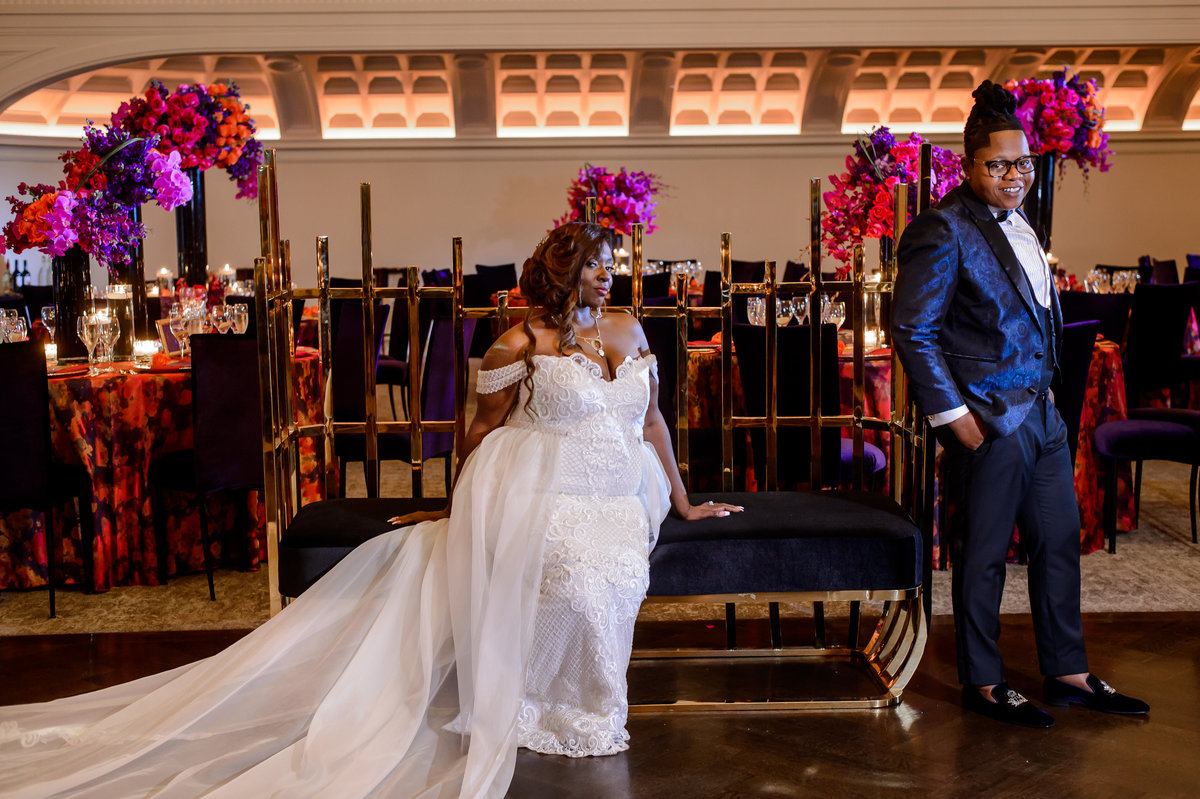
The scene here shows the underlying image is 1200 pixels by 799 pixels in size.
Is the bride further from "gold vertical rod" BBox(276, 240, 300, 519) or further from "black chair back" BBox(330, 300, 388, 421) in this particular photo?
"black chair back" BBox(330, 300, 388, 421)

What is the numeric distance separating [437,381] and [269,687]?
2.09 m

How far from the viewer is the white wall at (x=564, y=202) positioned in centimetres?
1251

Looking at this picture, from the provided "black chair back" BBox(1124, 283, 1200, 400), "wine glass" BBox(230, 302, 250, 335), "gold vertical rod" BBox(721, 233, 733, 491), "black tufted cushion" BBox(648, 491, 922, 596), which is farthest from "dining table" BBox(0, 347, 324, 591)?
"black chair back" BBox(1124, 283, 1200, 400)

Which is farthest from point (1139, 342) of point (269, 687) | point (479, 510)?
point (269, 687)

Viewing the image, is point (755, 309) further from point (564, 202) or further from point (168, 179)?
point (564, 202)

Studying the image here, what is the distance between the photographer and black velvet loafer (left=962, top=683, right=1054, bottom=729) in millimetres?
3289

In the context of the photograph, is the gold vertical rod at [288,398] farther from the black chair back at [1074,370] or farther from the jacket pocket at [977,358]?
the black chair back at [1074,370]

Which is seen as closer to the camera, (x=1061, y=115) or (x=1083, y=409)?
(x=1083, y=409)

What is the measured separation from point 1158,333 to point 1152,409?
62.3 inches

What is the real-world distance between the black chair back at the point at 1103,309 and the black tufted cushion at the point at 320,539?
4.52m

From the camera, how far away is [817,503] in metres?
3.64

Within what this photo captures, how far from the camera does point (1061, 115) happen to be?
656 cm

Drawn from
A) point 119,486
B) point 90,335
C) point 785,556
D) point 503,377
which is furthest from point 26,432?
point 785,556

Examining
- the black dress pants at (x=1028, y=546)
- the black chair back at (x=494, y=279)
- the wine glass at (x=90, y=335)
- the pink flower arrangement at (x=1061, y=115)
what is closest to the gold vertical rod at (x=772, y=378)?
the black dress pants at (x=1028, y=546)
